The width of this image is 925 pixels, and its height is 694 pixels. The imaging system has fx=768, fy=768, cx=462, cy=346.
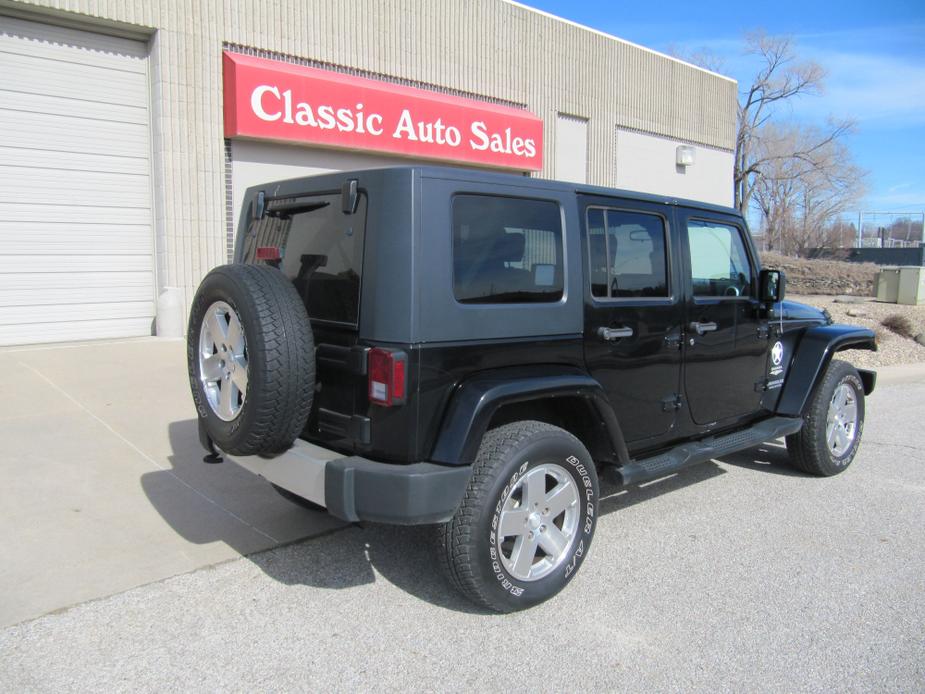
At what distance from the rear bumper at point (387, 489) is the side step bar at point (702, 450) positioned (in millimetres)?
1222

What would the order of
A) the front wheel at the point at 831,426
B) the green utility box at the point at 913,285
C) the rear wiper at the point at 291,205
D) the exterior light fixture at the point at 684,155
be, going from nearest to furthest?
the rear wiper at the point at 291,205 → the front wheel at the point at 831,426 → the green utility box at the point at 913,285 → the exterior light fixture at the point at 684,155

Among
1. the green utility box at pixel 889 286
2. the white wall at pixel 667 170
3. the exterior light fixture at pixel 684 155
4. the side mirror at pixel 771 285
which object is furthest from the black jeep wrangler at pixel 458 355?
the green utility box at pixel 889 286

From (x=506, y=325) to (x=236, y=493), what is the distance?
2.52m

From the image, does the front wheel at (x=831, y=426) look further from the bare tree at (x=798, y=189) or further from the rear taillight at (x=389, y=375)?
the bare tree at (x=798, y=189)

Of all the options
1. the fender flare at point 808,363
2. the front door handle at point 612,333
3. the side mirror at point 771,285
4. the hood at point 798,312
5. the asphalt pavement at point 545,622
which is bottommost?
the asphalt pavement at point 545,622

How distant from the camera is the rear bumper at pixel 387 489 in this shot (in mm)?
3105

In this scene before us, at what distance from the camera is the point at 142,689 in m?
2.89

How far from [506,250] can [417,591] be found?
66.7 inches

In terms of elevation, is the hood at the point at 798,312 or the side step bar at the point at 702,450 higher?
the hood at the point at 798,312

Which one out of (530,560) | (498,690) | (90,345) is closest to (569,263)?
(530,560)

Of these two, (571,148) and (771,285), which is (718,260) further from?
(571,148)

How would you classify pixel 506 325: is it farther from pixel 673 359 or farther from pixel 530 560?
pixel 673 359

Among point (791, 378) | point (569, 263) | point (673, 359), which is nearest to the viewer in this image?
point (569, 263)

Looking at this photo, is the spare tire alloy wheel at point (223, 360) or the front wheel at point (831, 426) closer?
the spare tire alloy wheel at point (223, 360)
